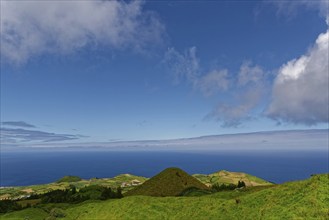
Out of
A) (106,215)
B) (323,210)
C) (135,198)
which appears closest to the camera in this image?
(323,210)

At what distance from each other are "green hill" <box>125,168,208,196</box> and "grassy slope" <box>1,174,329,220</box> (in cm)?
4790

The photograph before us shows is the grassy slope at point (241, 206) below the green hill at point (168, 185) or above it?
above

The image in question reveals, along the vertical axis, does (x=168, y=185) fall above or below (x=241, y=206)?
below

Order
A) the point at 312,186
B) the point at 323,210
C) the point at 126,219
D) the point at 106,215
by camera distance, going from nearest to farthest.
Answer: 1. the point at 323,210
2. the point at 312,186
3. the point at 126,219
4. the point at 106,215

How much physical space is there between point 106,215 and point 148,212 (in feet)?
27.4

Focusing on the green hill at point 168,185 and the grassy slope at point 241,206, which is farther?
the green hill at point 168,185

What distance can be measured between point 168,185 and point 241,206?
63969 millimetres

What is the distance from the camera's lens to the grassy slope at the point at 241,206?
3601 cm

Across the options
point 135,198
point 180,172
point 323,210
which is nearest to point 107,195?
point 180,172

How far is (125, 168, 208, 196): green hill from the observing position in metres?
101

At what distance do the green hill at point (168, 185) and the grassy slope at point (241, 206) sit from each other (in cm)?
4790

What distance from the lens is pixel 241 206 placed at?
139 ft

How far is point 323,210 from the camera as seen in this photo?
112 feet

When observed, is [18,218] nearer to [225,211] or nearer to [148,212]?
[148,212]
